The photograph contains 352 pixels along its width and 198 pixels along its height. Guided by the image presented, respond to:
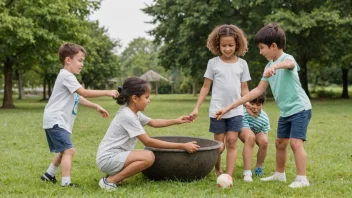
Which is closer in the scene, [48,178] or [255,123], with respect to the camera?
[48,178]

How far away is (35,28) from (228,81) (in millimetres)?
17909

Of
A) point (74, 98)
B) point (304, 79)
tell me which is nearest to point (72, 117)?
point (74, 98)

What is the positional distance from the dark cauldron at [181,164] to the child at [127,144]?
9cm

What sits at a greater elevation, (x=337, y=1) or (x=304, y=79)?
(x=337, y=1)

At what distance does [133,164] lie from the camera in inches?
187

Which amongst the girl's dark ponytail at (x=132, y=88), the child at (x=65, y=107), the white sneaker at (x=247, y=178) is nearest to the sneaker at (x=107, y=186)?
the child at (x=65, y=107)

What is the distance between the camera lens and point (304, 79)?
96.5ft

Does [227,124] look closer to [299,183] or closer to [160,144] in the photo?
[160,144]

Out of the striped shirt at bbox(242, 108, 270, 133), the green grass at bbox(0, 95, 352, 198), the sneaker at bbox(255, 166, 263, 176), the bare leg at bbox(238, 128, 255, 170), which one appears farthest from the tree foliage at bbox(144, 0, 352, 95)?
the bare leg at bbox(238, 128, 255, 170)

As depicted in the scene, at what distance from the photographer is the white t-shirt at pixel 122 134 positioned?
189 inches

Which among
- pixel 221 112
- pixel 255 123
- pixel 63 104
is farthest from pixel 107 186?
pixel 255 123

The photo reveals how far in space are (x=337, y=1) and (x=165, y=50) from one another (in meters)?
12.6

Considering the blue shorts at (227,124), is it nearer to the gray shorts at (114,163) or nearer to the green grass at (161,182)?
the green grass at (161,182)

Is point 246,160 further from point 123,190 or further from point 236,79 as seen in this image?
point 123,190
